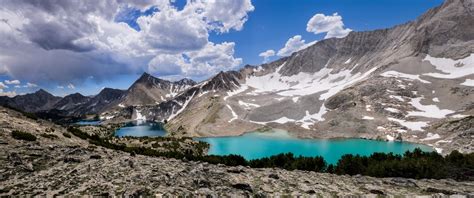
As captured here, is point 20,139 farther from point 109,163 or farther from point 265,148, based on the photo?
point 265,148

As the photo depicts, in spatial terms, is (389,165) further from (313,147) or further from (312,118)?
(312,118)

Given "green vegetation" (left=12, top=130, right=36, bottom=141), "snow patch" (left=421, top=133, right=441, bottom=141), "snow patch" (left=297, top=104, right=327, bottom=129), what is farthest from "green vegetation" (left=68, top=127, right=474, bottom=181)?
"snow patch" (left=297, top=104, right=327, bottom=129)

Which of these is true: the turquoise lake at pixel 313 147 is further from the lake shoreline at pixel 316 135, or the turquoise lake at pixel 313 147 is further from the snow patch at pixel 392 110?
the snow patch at pixel 392 110

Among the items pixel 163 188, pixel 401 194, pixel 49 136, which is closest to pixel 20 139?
pixel 49 136

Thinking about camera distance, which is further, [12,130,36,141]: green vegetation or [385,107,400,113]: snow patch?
[385,107,400,113]: snow patch

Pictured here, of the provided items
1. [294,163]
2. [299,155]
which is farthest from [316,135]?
[294,163]

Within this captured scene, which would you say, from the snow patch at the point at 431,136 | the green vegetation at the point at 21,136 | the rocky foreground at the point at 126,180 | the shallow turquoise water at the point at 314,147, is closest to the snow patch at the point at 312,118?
the shallow turquoise water at the point at 314,147

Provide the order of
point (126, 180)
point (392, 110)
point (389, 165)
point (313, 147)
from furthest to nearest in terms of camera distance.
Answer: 1. point (392, 110)
2. point (313, 147)
3. point (389, 165)
4. point (126, 180)

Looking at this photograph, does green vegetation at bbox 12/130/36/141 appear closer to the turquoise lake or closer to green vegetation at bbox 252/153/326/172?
green vegetation at bbox 252/153/326/172

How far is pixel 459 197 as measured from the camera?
76.1ft

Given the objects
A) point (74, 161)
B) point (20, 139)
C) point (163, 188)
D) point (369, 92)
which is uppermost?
point (369, 92)

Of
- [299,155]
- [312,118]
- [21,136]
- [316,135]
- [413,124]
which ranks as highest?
[312,118]

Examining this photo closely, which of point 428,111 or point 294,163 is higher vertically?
point 428,111

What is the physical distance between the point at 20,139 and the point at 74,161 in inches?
430
